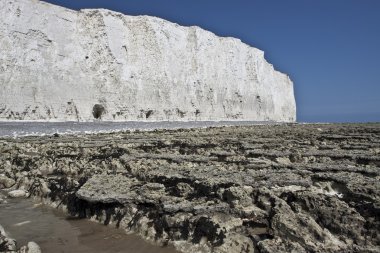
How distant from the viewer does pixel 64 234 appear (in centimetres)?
384

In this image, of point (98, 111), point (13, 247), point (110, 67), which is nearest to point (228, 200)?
point (13, 247)

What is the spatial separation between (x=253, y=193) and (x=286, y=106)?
67.7 meters

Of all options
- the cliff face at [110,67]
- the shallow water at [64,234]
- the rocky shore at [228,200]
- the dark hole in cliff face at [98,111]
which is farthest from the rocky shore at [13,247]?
the dark hole in cliff face at [98,111]

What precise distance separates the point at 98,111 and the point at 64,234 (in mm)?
30250

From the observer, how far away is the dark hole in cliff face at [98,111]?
32.5 metres

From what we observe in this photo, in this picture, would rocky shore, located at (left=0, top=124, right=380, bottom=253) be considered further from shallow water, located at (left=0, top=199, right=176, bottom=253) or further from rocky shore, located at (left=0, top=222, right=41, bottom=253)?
rocky shore, located at (left=0, top=222, right=41, bottom=253)

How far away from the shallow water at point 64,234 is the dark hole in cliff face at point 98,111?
28.2m

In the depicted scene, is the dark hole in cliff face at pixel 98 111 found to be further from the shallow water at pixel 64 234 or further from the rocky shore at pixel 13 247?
the rocky shore at pixel 13 247

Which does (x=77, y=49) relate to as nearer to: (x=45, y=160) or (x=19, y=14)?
(x=19, y=14)

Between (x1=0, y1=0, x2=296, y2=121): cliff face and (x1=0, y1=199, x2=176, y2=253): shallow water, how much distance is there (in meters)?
22.9

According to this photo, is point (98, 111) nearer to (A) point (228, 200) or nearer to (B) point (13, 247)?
(A) point (228, 200)

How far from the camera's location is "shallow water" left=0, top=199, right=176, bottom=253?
343 centimetres

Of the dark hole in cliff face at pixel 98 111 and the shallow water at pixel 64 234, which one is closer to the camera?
the shallow water at pixel 64 234

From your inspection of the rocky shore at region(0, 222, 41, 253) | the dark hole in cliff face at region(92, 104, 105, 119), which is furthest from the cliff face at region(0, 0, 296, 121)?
the rocky shore at region(0, 222, 41, 253)
